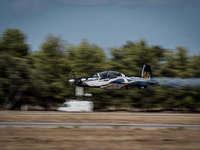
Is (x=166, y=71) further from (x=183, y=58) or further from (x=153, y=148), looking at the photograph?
(x=153, y=148)

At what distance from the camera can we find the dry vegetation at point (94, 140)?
46.0ft

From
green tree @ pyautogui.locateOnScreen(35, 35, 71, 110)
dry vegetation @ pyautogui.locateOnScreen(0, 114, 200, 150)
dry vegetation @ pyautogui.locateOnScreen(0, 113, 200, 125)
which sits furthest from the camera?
green tree @ pyautogui.locateOnScreen(35, 35, 71, 110)

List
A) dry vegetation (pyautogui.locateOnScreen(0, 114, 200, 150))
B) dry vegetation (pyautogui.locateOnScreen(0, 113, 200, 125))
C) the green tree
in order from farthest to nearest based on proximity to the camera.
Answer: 1. the green tree
2. dry vegetation (pyautogui.locateOnScreen(0, 113, 200, 125))
3. dry vegetation (pyautogui.locateOnScreen(0, 114, 200, 150))

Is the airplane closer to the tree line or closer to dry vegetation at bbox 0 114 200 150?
the tree line

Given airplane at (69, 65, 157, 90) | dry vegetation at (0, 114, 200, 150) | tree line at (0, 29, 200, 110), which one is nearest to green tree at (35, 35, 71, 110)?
tree line at (0, 29, 200, 110)

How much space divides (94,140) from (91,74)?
28711 mm

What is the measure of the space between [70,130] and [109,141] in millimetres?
4687

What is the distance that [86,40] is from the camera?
49.2 meters

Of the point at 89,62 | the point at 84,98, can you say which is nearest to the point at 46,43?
the point at 89,62

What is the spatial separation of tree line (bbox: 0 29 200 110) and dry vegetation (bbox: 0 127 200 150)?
84.1 ft

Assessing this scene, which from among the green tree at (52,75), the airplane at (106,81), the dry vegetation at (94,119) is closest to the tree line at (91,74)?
the green tree at (52,75)

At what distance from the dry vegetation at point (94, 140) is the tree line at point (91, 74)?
25.6 meters

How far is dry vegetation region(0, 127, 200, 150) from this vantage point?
46.0 feet

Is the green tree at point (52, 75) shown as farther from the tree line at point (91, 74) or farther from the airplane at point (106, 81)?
the airplane at point (106, 81)
